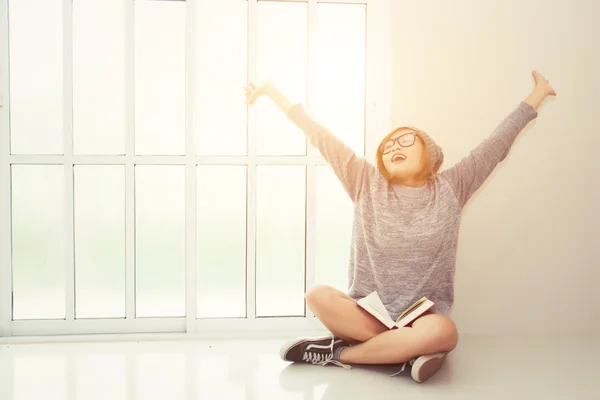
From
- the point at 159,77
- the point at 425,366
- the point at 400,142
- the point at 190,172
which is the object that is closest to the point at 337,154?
the point at 400,142

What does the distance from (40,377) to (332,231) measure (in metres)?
1.26

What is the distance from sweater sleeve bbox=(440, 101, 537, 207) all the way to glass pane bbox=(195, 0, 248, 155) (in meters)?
0.93

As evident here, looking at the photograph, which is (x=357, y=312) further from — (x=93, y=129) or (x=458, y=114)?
(x=93, y=129)

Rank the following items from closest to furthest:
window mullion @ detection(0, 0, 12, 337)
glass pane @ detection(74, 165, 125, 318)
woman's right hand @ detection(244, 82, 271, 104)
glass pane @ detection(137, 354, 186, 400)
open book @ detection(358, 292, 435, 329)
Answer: glass pane @ detection(137, 354, 186, 400)
open book @ detection(358, 292, 435, 329)
woman's right hand @ detection(244, 82, 271, 104)
window mullion @ detection(0, 0, 12, 337)
glass pane @ detection(74, 165, 125, 318)

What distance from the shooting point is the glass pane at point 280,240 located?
80.0 inches

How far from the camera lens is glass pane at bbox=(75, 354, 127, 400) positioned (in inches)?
54.2

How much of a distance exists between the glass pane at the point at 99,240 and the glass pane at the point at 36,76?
218 millimetres

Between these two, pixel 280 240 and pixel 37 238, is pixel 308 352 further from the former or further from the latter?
pixel 37 238

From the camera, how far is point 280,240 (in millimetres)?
2068

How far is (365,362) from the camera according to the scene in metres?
1.55

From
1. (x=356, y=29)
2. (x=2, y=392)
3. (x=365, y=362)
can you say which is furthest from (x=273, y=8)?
(x=2, y=392)

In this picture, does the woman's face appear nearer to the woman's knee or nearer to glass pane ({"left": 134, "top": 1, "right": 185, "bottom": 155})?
the woman's knee

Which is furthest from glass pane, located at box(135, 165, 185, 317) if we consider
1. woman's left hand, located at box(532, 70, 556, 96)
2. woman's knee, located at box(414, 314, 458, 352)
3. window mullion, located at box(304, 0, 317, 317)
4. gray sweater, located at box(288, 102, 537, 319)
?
woman's left hand, located at box(532, 70, 556, 96)

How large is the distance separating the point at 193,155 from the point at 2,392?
3.53 feet
